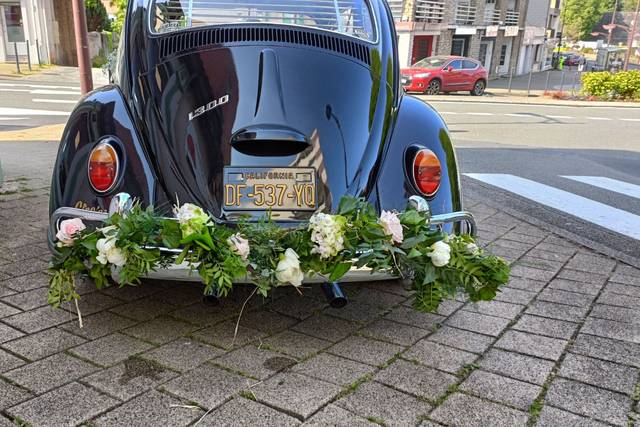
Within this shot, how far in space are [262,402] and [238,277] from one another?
0.52 metres

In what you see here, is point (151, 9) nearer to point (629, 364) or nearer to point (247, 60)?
point (247, 60)

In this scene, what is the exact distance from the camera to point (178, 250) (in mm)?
2426

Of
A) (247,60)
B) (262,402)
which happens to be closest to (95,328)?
(262,402)

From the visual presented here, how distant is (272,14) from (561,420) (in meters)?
2.79

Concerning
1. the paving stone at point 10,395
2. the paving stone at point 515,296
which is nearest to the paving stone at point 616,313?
the paving stone at point 515,296

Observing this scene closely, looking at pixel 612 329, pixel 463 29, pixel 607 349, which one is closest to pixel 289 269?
pixel 607 349

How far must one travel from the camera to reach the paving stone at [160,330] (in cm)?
279

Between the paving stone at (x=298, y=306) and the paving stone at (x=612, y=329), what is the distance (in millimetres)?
1454

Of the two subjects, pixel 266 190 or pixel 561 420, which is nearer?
pixel 561 420

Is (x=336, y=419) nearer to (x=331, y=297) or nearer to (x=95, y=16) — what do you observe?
(x=331, y=297)

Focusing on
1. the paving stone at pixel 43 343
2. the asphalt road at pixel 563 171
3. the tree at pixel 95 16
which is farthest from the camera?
the tree at pixel 95 16

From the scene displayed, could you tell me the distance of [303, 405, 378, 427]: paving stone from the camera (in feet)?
7.11

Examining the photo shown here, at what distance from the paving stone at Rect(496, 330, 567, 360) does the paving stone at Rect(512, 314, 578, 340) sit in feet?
0.20

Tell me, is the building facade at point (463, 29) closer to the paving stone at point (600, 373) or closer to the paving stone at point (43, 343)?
the paving stone at point (600, 373)
